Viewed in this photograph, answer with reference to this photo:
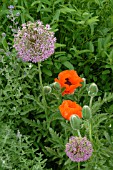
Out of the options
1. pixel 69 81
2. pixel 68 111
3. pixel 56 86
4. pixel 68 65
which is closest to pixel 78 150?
pixel 68 111

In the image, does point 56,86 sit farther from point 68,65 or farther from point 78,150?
point 78,150

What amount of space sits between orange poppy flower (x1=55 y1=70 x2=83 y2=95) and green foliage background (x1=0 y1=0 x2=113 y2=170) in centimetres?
7

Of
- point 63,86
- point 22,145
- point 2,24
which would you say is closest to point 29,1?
point 2,24

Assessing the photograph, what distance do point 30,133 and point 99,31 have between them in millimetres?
726

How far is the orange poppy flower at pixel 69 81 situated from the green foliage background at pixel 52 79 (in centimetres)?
7

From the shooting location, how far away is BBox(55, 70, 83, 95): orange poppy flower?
2.18 m

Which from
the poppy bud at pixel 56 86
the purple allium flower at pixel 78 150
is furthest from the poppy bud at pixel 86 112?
the poppy bud at pixel 56 86

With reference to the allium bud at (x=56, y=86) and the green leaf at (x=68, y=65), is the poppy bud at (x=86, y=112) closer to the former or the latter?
the allium bud at (x=56, y=86)

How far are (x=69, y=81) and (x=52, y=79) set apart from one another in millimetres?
339

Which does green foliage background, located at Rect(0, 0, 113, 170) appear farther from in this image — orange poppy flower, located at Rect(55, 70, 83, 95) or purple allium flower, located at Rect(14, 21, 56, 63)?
purple allium flower, located at Rect(14, 21, 56, 63)

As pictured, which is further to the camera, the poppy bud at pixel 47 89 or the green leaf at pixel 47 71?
the green leaf at pixel 47 71

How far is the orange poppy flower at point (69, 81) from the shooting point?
7.14 feet

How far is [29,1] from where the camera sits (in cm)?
265

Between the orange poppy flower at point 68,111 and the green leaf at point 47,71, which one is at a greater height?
the green leaf at point 47,71
